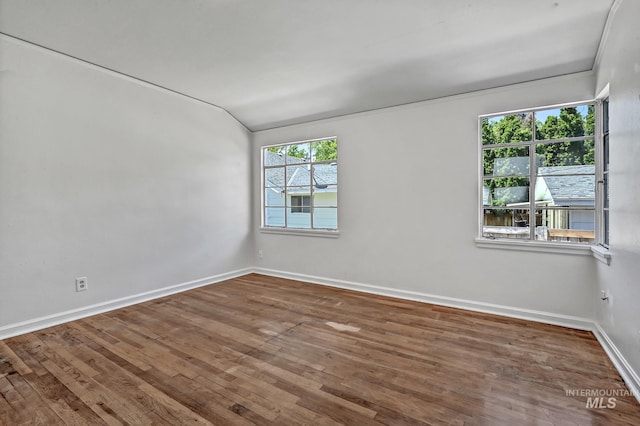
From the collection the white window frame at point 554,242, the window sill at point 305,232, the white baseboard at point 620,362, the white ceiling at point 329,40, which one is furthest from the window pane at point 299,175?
the white baseboard at point 620,362

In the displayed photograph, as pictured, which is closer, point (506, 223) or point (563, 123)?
point (563, 123)

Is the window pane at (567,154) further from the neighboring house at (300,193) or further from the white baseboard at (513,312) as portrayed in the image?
the neighboring house at (300,193)

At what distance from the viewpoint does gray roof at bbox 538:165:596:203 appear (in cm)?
296

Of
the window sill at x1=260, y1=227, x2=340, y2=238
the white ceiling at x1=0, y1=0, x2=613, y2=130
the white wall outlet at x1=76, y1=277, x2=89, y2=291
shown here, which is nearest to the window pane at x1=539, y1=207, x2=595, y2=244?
the white ceiling at x1=0, y1=0, x2=613, y2=130

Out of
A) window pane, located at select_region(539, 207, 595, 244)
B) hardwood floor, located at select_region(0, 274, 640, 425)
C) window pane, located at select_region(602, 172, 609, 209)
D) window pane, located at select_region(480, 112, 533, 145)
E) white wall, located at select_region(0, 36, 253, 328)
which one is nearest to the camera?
hardwood floor, located at select_region(0, 274, 640, 425)

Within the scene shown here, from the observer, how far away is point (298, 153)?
4957 mm

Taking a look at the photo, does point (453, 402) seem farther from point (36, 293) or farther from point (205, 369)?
point (36, 293)

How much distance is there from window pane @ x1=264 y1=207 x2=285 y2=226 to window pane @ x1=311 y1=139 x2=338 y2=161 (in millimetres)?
1079

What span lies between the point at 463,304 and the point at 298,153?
3144mm

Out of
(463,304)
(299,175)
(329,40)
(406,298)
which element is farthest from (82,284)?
(463,304)

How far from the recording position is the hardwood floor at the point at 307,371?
178 centimetres

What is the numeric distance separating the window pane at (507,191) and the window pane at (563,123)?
0.49 metres

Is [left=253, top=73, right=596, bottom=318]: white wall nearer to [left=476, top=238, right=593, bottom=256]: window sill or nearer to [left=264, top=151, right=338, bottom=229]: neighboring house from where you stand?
[left=476, top=238, right=593, bottom=256]: window sill

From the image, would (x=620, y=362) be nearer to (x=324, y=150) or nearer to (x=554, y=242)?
(x=554, y=242)
